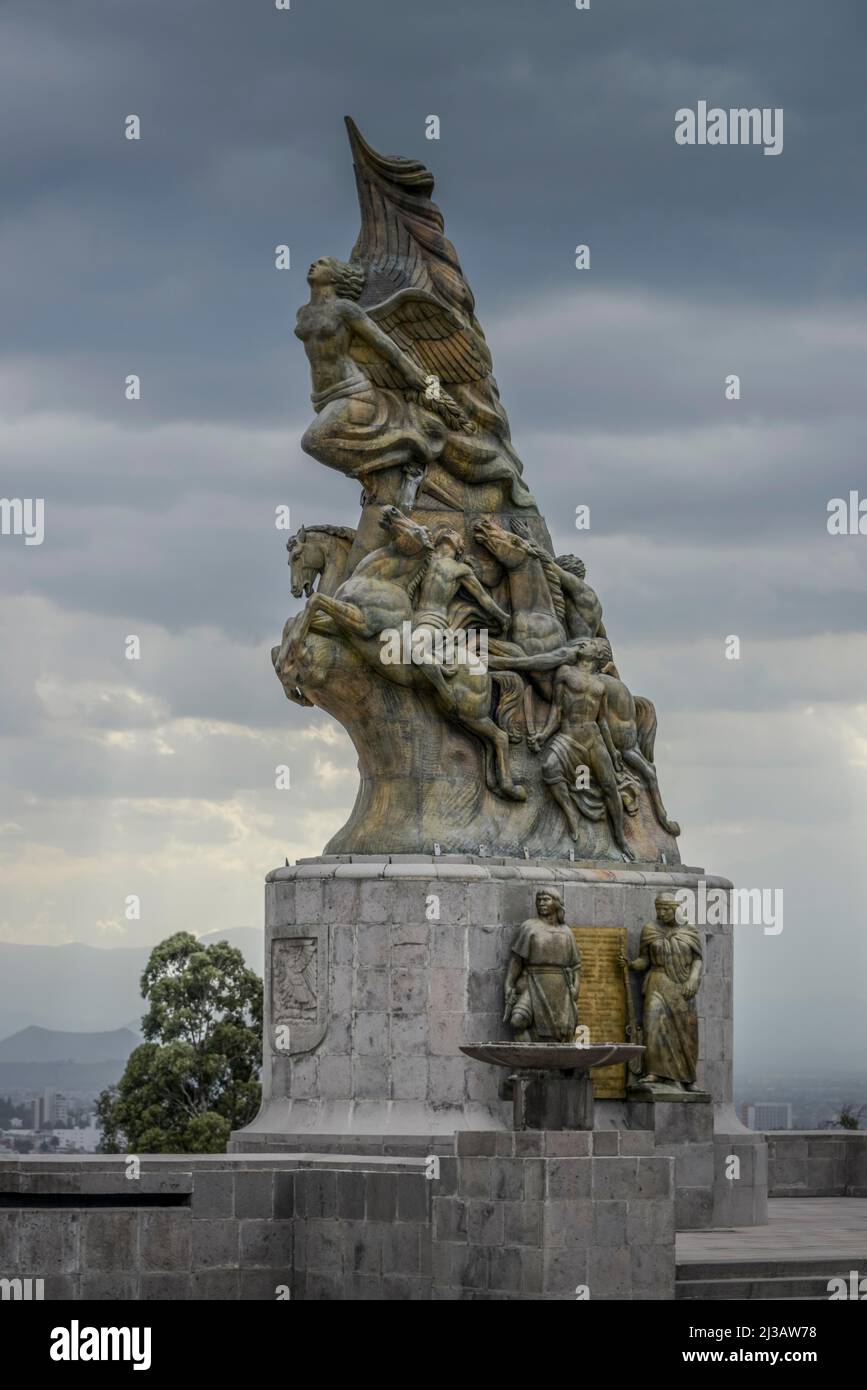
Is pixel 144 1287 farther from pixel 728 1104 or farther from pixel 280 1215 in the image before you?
pixel 728 1104

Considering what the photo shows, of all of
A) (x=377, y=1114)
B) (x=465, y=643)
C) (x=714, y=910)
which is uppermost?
(x=465, y=643)

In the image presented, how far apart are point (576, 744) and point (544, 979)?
2835 millimetres

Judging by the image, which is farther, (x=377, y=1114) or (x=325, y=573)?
(x=325, y=573)

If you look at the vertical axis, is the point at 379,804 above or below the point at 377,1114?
above

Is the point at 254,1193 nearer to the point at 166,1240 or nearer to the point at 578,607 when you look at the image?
the point at 166,1240

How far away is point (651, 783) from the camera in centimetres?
2670

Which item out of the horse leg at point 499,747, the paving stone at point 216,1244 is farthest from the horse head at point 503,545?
the paving stone at point 216,1244

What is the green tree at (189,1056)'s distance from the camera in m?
40.0

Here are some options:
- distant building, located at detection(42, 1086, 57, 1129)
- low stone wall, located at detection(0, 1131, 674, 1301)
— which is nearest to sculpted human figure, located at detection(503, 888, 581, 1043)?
low stone wall, located at detection(0, 1131, 674, 1301)

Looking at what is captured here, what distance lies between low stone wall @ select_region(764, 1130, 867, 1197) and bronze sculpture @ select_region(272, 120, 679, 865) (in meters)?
5.61

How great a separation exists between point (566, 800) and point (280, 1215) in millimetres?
5616

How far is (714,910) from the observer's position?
26344mm
